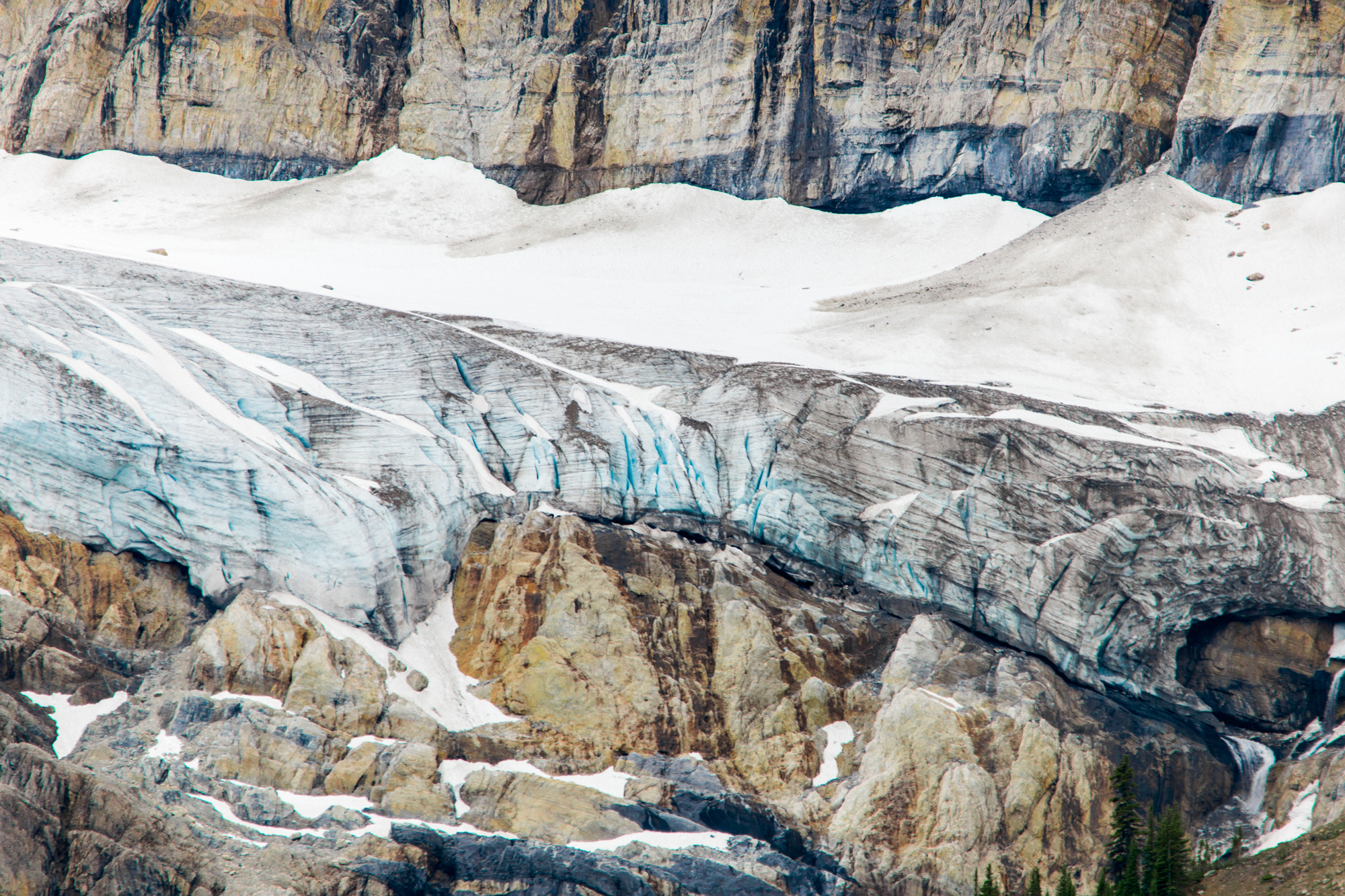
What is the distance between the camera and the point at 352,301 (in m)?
47.8

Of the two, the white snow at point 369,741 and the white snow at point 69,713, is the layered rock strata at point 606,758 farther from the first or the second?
the white snow at point 69,713

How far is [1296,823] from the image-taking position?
120 feet

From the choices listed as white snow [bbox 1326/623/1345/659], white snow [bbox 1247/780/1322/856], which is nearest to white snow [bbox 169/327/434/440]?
white snow [bbox 1247/780/1322/856]

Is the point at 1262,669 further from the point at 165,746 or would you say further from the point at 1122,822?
the point at 165,746

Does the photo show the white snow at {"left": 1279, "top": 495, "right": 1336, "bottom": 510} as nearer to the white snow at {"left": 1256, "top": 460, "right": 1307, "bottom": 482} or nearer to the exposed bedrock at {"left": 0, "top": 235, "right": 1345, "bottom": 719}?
the exposed bedrock at {"left": 0, "top": 235, "right": 1345, "bottom": 719}

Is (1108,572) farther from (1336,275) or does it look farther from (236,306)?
(236,306)

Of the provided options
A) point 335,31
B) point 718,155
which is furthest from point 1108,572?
point 335,31

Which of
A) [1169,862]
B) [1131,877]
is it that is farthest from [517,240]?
[1169,862]

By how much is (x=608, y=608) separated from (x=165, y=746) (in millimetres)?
13078

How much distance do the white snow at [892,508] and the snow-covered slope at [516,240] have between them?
7.14 metres

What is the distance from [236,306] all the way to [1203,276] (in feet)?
138

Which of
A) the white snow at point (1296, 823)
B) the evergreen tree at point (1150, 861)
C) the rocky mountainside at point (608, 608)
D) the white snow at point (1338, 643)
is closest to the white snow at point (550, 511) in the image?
the rocky mountainside at point (608, 608)

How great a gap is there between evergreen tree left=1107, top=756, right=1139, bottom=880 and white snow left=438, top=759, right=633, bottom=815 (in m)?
13.8

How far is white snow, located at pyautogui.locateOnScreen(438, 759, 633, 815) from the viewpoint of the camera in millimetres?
35656
